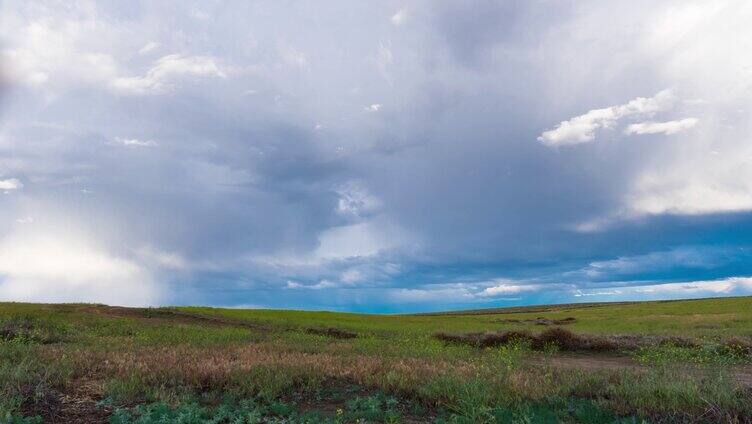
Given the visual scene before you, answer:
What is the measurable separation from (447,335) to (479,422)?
67.4ft

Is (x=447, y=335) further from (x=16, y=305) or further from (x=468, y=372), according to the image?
(x=16, y=305)

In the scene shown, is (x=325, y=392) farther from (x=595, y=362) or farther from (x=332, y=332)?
Result: (x=332, y=332)

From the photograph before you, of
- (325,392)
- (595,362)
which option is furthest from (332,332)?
(325,392)

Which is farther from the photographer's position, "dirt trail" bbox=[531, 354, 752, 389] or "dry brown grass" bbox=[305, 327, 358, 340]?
"dry brown grass" bbox=[305, 327, 358, 340]

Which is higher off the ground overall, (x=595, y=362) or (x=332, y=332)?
(x=332, y=332)

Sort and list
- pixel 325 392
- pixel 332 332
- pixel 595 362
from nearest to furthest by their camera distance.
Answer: pixel 325 392, pixel 595 362, pixel 332 332

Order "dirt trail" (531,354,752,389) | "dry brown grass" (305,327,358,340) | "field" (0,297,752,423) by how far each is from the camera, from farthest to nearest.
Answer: "dry brown grass" (305,327,358,340) → "dirt trail" (531,354,752,389) → "field" (0,297,752,423)

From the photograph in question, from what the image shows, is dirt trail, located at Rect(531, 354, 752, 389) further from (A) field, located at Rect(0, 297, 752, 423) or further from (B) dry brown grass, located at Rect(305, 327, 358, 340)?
(B) dry brown grass, located at Rect(305, 327, 358, 340)

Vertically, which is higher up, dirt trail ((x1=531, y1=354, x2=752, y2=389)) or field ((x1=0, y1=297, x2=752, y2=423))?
field ((x1=0, y1=297, x2=752, y2=423))

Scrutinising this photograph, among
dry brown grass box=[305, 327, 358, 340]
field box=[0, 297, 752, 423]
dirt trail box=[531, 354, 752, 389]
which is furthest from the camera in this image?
dry brown grass box=[305, 327, 358, 340]

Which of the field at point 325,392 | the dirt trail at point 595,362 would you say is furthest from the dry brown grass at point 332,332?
the field at point 325,392

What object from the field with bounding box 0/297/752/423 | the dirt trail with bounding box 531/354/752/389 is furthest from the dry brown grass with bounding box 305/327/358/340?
the field with bounding box 0/297/752/423

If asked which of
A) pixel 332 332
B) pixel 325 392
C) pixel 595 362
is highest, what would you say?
pixel 332 332

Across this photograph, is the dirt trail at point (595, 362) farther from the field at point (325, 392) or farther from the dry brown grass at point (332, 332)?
the dry brown grass at point (332, 332)
